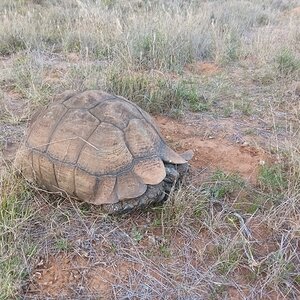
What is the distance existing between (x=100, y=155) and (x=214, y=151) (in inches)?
52.3

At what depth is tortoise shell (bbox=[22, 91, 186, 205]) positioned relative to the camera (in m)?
2.65

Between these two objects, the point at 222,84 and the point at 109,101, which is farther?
the point at 222,84

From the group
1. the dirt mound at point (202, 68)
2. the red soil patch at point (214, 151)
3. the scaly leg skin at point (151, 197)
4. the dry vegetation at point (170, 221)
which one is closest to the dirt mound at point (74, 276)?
the dry vegetation at point (170, 221)

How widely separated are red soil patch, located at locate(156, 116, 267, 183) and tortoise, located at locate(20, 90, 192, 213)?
0.57m

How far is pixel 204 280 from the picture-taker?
2.28m

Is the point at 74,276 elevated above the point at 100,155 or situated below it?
below

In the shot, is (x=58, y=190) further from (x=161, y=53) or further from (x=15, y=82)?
(x=161, y=53)

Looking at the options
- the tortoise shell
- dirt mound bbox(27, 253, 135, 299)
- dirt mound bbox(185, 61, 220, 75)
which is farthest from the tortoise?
dirt mound bbox(185, 61, 220, 75)

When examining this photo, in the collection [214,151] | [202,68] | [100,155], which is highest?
[100,155]

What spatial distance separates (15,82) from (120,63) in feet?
4.46

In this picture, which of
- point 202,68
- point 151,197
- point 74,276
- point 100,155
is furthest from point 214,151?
point 202,68

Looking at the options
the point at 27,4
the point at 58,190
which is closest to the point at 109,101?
the point at 58,190

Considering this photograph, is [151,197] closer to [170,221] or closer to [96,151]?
[170,221]

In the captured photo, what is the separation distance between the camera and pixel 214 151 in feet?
11.9
